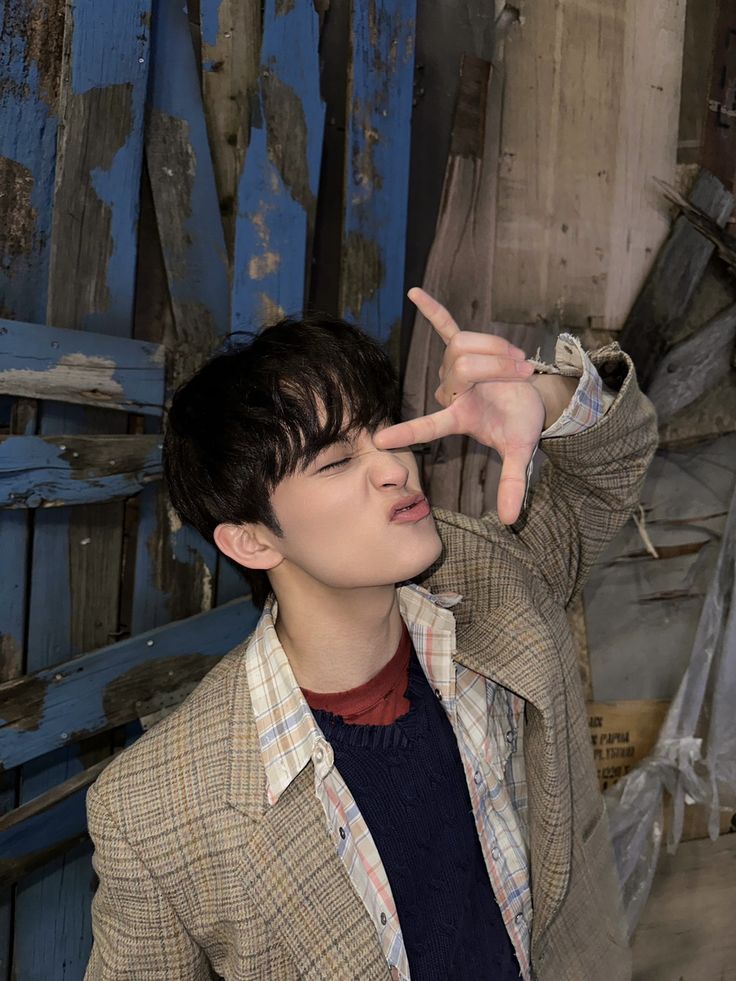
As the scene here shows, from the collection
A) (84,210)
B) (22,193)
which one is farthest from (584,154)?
(22,193)

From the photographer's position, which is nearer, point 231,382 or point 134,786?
point 134,786

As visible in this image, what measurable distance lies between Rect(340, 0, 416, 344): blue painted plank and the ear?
0.77m

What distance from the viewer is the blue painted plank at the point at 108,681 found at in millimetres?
1753

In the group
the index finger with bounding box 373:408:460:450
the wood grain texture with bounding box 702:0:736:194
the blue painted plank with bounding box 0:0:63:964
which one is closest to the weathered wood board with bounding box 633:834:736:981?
the blue painted plank with bounding box 0:0:63:964

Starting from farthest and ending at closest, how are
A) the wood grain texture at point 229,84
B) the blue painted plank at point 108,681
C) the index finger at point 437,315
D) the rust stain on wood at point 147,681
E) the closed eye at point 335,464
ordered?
1. the wood grain texture at point 229,84
2. the rust stain on wood at point 147,681
3. the blue painted plank at point 108,681
4. the closed eye at point 335,464
5. the index finger at point 437,315

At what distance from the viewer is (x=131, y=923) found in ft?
4.76

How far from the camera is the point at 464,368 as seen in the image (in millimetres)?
1351

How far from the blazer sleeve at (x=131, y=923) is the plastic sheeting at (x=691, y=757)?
1.53 m

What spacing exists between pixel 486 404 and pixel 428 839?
0.78m

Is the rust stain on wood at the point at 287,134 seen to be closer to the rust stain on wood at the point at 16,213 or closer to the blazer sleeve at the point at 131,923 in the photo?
the rust stain on wood at the point at 16,213

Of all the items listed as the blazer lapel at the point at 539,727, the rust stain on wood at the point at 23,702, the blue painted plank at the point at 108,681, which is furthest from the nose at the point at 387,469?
the rust stain on wood at the point at 23,702

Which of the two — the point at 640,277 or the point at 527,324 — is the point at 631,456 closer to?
the point at 527,324

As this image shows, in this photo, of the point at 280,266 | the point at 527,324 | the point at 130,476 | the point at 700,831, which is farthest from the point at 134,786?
the point at 700,831

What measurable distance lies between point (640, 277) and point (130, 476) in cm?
179
